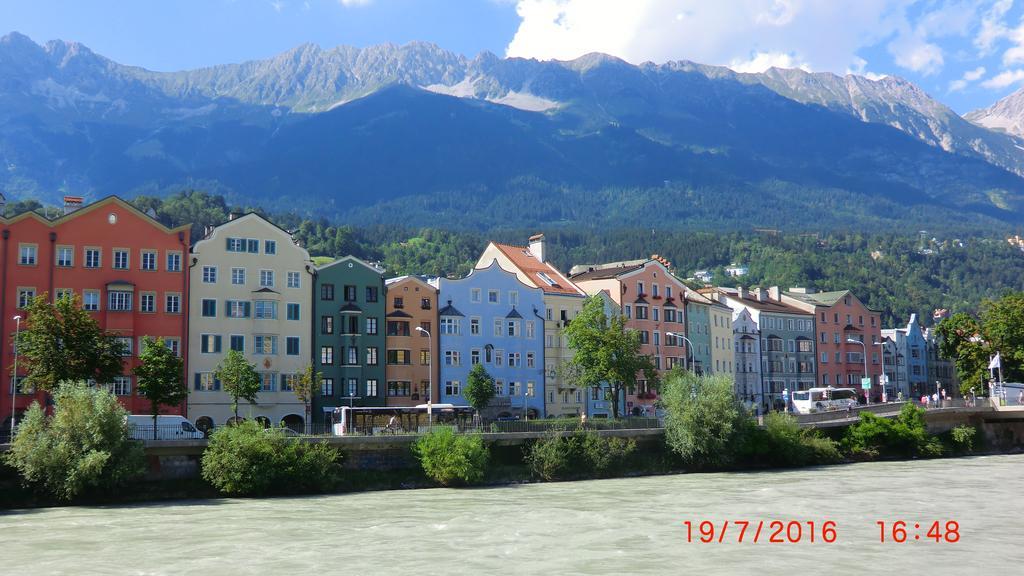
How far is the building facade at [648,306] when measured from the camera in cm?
11031

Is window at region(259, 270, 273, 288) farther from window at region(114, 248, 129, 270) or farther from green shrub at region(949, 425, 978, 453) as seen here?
green shrub at region(949, 425, 978, 453)

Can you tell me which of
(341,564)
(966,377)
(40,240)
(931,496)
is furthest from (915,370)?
(341,564)

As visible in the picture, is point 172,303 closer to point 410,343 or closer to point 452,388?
point 410,343

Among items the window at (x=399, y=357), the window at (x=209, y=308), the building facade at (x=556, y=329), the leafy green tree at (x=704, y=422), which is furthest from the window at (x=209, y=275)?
the leafy green tree at (x=704, y=422)

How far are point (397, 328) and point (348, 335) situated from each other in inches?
200

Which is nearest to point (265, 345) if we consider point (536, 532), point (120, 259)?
point (120, 259)

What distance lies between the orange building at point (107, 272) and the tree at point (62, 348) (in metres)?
9.32

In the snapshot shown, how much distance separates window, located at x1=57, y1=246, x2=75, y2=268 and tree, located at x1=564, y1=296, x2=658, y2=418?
41.0 m

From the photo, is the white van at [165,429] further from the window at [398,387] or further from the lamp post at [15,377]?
the window at [398,387]

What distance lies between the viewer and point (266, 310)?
281ft

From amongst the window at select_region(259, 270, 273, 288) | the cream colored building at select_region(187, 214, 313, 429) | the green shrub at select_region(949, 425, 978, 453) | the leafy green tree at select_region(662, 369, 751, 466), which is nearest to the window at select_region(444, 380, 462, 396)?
the cream colored building at select_region(187, 214, 313, 429)

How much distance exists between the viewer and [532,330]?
10212cm

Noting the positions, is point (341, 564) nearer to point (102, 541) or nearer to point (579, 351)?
point (102, 541)

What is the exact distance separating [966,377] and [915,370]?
193ft
